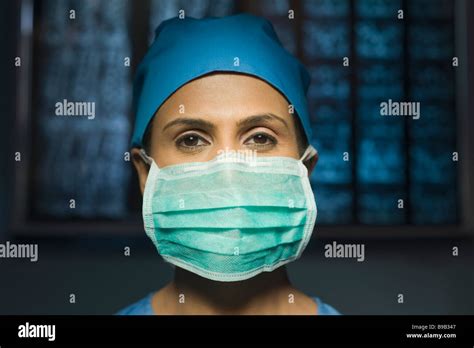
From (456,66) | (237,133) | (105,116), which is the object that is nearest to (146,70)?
(105,116)

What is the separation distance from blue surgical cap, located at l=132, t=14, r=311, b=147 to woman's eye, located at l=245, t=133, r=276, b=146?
94mm

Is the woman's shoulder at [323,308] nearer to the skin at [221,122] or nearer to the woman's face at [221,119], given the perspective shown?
the skin at [221,122]

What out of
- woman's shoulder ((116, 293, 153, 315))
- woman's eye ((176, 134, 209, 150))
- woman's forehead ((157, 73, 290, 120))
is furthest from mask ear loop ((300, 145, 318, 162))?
woman's shoulder ((116, 293, 153, 315))

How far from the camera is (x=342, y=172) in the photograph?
1702mm

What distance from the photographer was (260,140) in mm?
1610

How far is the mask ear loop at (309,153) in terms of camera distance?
5.45 ft

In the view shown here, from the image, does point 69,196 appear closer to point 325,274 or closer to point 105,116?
point 105,116

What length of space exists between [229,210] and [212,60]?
0.36 m

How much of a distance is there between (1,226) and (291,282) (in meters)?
0.75

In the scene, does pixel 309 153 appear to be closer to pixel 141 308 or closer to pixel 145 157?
pixel 145 157

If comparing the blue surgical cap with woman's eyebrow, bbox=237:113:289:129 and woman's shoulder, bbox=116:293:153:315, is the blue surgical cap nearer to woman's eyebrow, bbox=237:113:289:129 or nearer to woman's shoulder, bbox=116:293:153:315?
woman's eyebrow, bbox=237:113:289:129

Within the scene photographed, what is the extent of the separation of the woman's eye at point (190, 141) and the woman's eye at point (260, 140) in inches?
4.1

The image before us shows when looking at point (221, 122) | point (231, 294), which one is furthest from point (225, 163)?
point (231, 294)

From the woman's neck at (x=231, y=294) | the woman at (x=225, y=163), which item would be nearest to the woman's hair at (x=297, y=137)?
the woman at (x=225, y=163)
